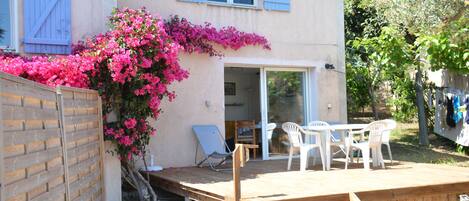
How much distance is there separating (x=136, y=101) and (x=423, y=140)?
8121 millimetres

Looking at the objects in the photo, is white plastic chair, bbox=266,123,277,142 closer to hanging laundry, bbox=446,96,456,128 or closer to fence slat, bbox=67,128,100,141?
fence slat, bbox=67,128,100,141

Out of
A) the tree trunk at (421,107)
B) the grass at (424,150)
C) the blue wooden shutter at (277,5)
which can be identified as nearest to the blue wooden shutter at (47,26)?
the blue wooden shutter at (277,5)

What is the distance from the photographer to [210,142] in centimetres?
816

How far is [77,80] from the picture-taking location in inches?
234

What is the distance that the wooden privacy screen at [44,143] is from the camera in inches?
97.5

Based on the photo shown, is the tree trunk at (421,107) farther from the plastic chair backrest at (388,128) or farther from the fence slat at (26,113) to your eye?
the fence slat at (26,113)

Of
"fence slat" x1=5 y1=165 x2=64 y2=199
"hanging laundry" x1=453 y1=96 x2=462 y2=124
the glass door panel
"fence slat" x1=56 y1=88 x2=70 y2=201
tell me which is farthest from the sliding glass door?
"fence slat" x1=5 y1=165 x2=64 y2=199

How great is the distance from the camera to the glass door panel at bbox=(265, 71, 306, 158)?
9492 mm

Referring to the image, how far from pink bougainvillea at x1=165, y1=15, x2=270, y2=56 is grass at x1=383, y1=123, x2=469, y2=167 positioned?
396cm

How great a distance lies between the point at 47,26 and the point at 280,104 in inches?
182

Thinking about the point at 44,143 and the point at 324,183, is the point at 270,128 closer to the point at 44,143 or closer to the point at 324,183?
the point at 324,183

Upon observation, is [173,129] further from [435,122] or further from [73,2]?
[435,122]

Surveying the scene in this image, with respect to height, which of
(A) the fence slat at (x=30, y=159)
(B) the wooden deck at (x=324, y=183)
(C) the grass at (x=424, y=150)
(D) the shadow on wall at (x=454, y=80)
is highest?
(D) the shadow on wall at (x=454, y=80)

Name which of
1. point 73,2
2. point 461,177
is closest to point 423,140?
point 461,177
